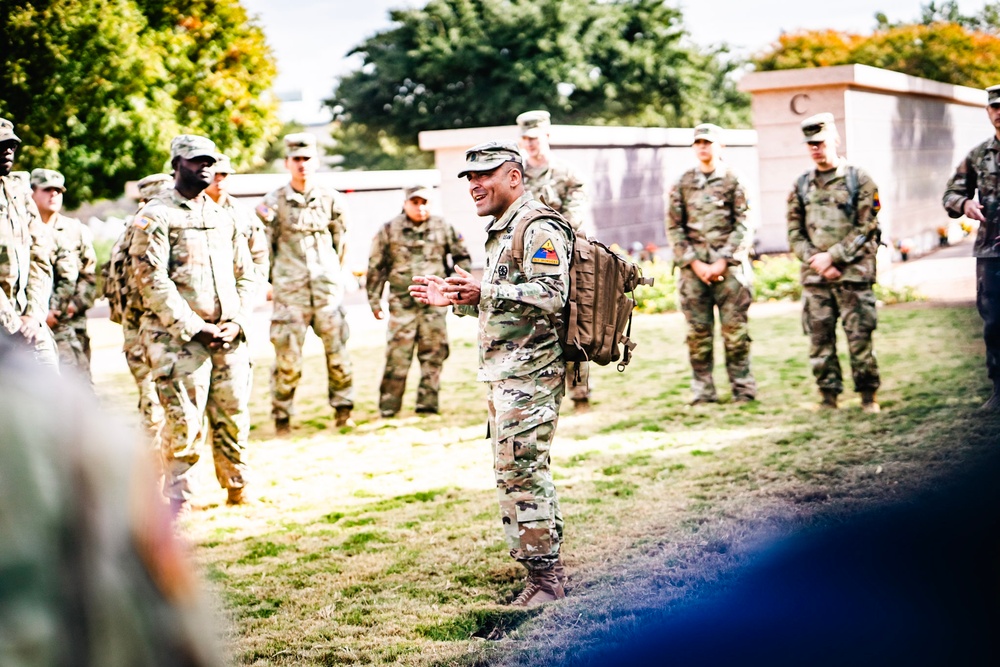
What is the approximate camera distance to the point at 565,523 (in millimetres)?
7043

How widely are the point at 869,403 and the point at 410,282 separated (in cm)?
405

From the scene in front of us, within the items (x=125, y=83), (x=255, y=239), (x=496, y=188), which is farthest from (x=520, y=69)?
(x=496, y=188)

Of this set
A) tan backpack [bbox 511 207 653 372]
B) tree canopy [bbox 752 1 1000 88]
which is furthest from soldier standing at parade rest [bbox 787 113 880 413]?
tree canopy [bbox 752 1 1000 88]

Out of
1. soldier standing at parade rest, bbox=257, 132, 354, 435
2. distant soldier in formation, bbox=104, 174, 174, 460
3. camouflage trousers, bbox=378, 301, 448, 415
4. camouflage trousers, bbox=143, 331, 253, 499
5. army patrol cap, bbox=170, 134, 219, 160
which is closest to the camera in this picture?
army patrol cap, bbox=170, 134, 219, 160

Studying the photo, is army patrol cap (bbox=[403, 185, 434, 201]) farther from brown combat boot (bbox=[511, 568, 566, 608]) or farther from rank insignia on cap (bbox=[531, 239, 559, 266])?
brown combat boot (bbox=[511, 568, 566, 608])

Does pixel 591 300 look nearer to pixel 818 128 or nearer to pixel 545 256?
pixel 545 256

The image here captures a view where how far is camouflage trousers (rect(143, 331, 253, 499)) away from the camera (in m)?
7.13

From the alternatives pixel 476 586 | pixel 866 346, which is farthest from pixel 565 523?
pixel 866 346

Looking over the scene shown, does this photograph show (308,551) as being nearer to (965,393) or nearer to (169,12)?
(965,393)

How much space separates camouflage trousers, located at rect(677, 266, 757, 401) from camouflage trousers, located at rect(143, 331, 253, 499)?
427cm

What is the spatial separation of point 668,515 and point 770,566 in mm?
1139

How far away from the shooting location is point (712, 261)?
10.1 metres

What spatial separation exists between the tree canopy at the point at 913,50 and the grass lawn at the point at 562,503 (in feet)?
103

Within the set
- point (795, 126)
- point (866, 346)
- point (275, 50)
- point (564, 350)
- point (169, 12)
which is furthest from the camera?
point (275, 50)
